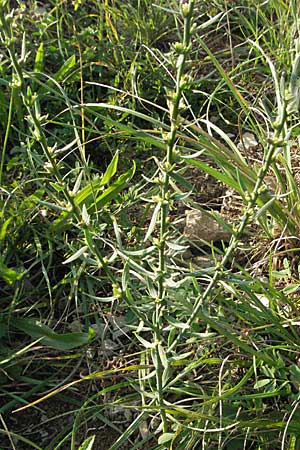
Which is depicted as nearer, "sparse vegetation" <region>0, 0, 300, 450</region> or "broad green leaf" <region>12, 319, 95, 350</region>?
"sparse vegetation" <region>0, 0, 300, 450</region>

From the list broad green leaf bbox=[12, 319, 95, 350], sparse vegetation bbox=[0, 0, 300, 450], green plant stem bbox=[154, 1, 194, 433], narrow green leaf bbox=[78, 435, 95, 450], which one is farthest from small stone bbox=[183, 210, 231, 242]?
narrow green leaf bbox=[78, 435, 95, 450]

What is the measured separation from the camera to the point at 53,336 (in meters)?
1.60

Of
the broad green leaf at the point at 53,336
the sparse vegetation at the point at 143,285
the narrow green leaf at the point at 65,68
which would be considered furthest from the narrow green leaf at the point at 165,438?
the narrow green leaf at the point at 65,68

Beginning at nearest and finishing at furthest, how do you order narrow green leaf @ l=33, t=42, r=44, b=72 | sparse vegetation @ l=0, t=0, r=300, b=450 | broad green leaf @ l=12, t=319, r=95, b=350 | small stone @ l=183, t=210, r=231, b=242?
sparse vegetation @ l=0, t=0, r=300, b=450
broad green leaf @ l=12, t=319, r=95, b=350
small stone @ l=183, t=210, r=231, b=242
narrow green leaf @ l=33, t=42, r=44, b=72

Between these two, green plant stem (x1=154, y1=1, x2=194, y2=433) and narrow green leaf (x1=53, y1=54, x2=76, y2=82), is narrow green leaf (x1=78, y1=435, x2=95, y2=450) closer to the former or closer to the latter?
green plant stem (x1=154, y1=1, x2=194, y2=433)

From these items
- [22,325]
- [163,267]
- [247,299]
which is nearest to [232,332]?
[247,299]

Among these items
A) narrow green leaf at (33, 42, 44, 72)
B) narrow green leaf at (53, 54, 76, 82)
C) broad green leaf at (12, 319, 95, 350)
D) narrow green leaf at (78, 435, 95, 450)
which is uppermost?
narrow green leaf at (33, 42, 44, 72)

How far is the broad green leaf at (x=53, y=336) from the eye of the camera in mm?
1593

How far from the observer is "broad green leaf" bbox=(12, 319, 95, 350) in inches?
62.7

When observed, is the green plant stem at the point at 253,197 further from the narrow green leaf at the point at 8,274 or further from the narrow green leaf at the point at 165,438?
the narrow green leaf at the point at 8,274

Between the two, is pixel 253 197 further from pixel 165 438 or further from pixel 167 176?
pixel 165 438

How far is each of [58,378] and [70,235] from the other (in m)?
0.39

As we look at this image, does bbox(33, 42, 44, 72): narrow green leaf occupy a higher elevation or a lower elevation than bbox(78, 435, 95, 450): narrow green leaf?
higher

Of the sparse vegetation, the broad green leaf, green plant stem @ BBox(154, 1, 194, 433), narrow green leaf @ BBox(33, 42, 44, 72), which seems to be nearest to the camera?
green plant stem @ BBox(154, 1, 194, 433)
